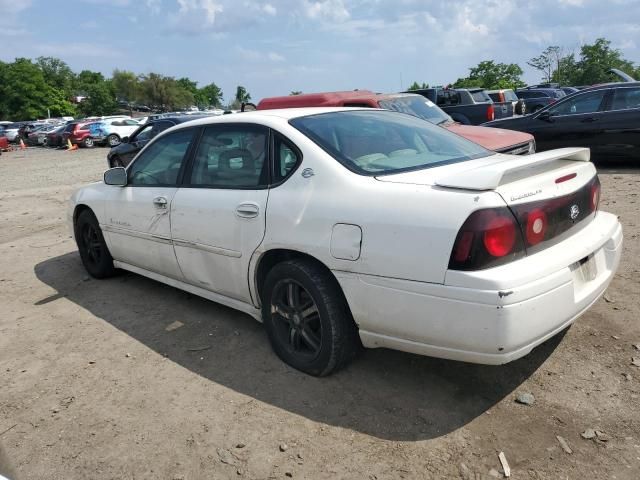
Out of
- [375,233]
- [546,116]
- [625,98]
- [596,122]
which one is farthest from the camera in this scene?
[546,116]

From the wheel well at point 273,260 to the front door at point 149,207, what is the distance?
3.04 feet

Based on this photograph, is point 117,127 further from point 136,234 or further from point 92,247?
point 136,234

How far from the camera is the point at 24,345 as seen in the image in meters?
4.00

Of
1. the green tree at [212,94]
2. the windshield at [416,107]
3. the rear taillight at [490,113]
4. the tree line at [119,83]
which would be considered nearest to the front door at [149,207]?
the windshield at [416,107]

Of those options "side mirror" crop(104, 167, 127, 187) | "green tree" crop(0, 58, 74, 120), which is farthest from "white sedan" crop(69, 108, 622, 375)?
"green tree" crop(0, 58, 74, 120)

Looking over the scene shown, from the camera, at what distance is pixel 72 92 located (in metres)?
92.3

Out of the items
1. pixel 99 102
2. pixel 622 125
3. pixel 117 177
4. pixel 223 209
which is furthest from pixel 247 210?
pixel 99 102

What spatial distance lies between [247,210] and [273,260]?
0.35 metres

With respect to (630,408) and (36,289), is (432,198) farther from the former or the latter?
(36,289)

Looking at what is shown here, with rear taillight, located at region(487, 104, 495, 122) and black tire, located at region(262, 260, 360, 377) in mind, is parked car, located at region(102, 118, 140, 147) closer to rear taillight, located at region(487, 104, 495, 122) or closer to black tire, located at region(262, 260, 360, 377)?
rear taillight, located at region(487, 104, 495, 122)

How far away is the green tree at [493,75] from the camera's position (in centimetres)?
6105

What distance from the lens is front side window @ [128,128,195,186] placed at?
4.07 m

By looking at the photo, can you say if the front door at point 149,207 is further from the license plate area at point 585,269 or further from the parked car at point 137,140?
the parked car at point 137,140

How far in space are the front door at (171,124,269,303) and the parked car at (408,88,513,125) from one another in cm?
1062
